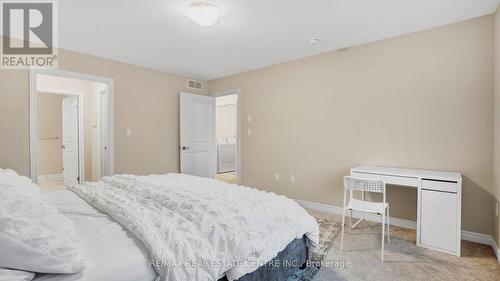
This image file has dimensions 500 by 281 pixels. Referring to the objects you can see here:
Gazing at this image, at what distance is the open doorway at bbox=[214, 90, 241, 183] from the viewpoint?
6523 mm

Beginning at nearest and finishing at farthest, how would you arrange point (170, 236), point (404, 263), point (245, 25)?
point (170, 236) < point (404, 263) < point (245, 25)

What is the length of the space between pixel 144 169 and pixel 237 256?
3.44 m

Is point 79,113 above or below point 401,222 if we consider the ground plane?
above

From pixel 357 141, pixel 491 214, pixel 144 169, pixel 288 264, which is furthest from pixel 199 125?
pixel 491 214

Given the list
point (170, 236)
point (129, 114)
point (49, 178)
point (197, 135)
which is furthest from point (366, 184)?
point (49, 178)

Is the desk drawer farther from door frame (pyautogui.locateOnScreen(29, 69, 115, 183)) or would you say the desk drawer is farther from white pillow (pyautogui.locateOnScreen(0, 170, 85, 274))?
door frame (pyautogui.locateOnScreen(29, 69, 115, 183))

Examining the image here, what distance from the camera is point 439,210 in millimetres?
2385

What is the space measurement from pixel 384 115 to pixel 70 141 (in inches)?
226

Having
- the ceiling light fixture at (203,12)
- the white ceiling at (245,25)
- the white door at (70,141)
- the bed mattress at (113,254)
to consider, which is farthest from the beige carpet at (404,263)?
the white door at (70,141)

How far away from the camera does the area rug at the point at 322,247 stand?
1.97 meters

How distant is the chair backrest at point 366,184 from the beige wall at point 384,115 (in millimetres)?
935

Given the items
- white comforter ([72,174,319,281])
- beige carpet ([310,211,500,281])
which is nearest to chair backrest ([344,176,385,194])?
beige carpet ([310,211,500,281])

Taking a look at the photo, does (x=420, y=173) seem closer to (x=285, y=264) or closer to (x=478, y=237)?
(x=478, y=237)

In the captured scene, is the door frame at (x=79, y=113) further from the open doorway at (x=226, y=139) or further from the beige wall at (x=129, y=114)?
the open doorway at (x=226, y=139)
